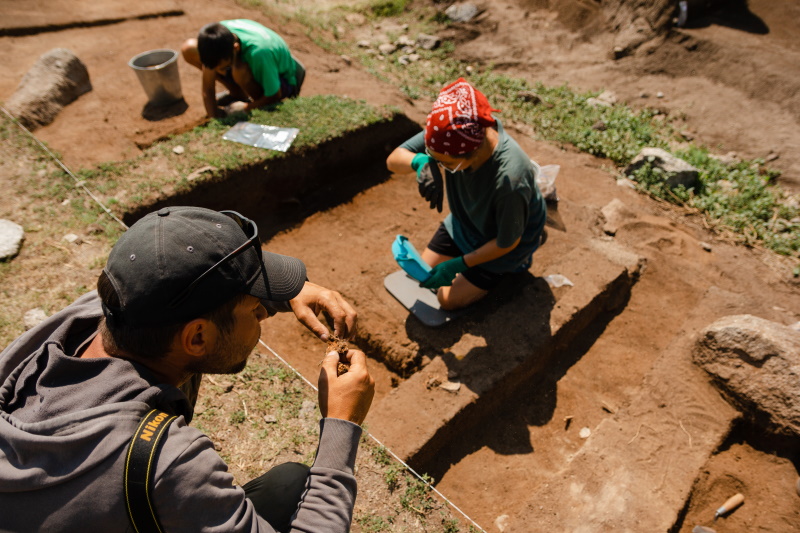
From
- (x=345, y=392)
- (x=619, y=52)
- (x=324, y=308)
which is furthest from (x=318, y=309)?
(x=619, y=52)

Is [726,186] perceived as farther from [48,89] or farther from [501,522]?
[48,89]

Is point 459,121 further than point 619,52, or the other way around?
point 619,52

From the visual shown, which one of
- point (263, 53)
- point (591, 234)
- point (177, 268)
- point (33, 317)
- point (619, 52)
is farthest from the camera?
point (619, 52)

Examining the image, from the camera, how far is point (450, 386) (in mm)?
2861

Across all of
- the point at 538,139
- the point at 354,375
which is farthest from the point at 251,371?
the point at 538,139

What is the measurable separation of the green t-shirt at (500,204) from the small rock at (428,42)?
16.8 ft

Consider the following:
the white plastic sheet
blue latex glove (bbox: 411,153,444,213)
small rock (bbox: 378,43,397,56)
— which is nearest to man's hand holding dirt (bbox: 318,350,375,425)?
blue latex glove (bbox: 411,153,444,213)

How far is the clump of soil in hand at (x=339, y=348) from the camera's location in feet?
5.91

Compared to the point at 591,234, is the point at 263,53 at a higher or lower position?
higher

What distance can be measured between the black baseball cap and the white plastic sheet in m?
3.15

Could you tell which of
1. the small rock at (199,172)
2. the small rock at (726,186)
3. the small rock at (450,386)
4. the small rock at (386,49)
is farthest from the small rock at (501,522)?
the small rock at (386,49)

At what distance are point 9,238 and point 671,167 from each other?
5.70 metres

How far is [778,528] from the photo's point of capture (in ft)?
8.73

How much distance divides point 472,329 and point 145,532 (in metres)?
2.31
